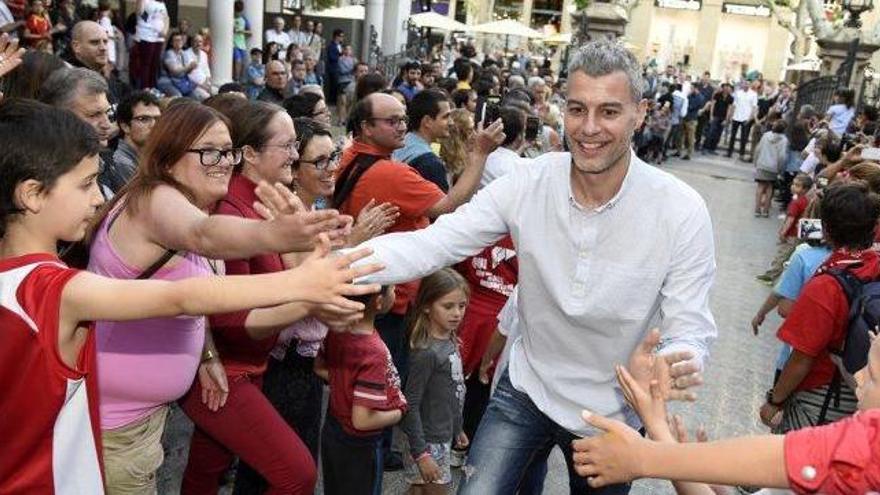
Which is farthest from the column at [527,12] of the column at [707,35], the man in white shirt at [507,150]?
the man in white shirt at [507,150]

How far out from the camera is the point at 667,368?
2094mm

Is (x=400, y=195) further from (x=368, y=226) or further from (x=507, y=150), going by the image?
(x=507, y=150)

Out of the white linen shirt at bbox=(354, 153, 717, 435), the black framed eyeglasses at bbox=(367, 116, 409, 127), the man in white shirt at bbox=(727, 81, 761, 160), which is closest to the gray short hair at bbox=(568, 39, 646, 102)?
the white linen shirt at bbox=(354, 153, 717, 435)

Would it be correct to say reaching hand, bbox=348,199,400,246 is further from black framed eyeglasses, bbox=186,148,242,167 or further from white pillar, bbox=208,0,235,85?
white pillar, bbox=208,0,235,85

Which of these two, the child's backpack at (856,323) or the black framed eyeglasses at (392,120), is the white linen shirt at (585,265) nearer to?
the child's backpack at (856,323)

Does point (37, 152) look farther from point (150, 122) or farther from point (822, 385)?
point (822, 385)

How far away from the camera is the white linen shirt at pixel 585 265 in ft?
9.21

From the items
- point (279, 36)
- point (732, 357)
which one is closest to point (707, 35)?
point (279, 36)

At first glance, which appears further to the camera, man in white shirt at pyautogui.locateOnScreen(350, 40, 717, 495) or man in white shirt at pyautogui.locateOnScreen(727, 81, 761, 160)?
man in white shirt at pyautogui.locateOnScreen(727, 81, 761, 160)

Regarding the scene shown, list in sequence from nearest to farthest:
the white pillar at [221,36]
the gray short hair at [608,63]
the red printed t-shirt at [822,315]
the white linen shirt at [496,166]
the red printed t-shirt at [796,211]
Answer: the gray short hair at [608,63]
the red printed t-shirt at [822,315]
the white linen shirt at [496,166]
the red printed t-shirt at [796,211]
the white pillar at [221,36]

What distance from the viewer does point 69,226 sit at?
2.19 metres

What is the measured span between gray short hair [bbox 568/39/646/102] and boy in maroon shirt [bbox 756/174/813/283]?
210 inches

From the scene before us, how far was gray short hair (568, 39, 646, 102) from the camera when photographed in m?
2.78

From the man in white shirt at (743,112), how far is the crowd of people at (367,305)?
18.7 m
